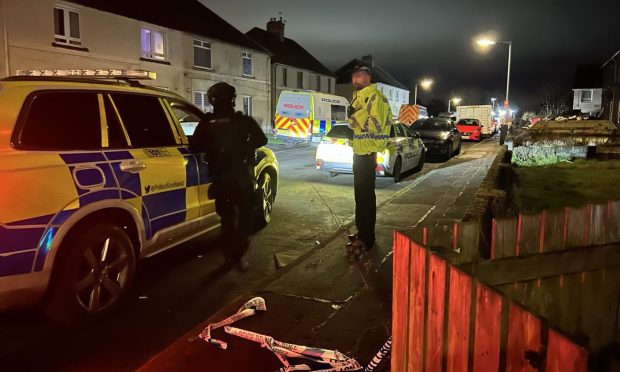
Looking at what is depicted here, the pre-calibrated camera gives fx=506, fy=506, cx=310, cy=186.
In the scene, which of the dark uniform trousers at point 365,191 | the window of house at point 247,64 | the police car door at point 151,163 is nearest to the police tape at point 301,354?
the police car door at point 151,163

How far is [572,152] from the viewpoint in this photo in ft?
48.8

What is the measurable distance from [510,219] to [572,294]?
0.72 metres

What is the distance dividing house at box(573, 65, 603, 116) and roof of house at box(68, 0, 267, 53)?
52.7 metres

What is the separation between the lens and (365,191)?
216 inches

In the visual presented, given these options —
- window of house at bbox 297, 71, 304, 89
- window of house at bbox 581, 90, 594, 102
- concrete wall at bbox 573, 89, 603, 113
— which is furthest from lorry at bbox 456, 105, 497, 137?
window of house at bbox 581, 90, 594, 102

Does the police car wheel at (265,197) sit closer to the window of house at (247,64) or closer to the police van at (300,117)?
the police van at (300,117)

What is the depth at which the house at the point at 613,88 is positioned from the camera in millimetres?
44362

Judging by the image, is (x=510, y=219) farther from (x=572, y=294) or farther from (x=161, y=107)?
(x=161, y=107)

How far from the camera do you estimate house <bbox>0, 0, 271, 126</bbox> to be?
60.6ft

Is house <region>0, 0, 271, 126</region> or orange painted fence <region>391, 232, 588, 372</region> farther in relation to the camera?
house <region>0, 0, 271, 126</region>

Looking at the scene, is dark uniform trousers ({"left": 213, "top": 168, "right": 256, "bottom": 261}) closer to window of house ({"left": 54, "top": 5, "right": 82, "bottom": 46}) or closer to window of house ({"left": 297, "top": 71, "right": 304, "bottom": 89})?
window of house ({"left": 54, "top": 5, "right": 82, "bottom": 46})

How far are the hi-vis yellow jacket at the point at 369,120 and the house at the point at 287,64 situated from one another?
105 ft

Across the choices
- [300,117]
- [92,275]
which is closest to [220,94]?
[92,275]

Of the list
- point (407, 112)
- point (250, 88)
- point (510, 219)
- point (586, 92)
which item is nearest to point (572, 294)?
point (510, 219)
